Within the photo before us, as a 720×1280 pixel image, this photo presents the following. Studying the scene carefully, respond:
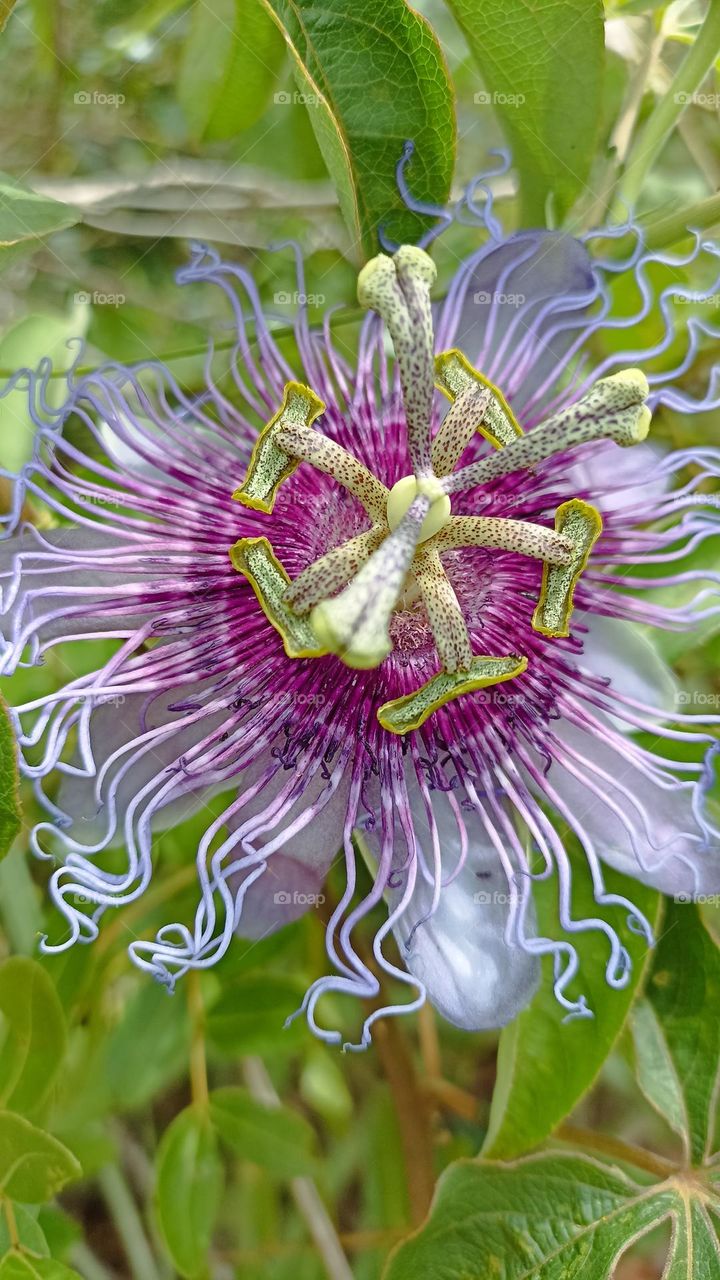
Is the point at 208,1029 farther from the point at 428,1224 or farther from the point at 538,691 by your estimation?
the point at 538,691

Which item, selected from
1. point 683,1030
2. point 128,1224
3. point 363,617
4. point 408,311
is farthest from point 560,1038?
point 128,1224

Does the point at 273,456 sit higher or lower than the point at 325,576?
higher

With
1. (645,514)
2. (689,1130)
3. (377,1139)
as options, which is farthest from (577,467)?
(377,1139)

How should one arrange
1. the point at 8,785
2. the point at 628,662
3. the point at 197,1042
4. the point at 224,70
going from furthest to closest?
the point at 224,70 → the point at 197,1042 → the point at 628,662 → the point at 8,785

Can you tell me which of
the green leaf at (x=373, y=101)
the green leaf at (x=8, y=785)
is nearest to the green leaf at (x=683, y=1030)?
the green leaf at (x=8, y=785)

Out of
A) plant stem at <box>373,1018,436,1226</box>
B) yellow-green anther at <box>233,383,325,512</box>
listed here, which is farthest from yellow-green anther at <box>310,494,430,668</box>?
plant stem at <box>373,1018,436,1226</box>

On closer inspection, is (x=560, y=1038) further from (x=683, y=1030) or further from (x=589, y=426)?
(x=589, y=426)
